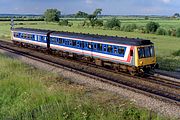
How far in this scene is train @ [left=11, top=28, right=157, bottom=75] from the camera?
23.1 metres

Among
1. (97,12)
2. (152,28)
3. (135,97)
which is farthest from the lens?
(97,12)

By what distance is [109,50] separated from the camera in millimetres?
25234

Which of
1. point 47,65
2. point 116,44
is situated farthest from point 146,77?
point 47,65

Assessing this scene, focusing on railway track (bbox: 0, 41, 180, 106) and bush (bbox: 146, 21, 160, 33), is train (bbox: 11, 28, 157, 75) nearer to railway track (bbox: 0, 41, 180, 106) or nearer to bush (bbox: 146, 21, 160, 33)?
railway track (bbox: 0, 41, 180, 106)

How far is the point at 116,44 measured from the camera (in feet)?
80.3

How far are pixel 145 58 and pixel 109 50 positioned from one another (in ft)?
10.2

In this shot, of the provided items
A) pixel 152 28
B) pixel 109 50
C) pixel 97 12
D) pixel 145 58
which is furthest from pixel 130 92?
pixel 97 12

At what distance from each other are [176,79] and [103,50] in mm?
6306

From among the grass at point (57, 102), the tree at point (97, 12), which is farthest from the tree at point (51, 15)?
the grass at point (57, 102)

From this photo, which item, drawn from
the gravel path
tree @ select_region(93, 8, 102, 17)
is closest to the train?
the gravel path

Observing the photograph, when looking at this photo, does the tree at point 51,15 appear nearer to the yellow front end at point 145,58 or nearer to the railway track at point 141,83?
the railway track at point 141,83

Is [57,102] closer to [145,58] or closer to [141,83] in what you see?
[141,83]

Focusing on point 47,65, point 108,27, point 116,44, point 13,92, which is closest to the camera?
point 13,92

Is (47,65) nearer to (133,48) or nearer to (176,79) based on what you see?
(133,48)
